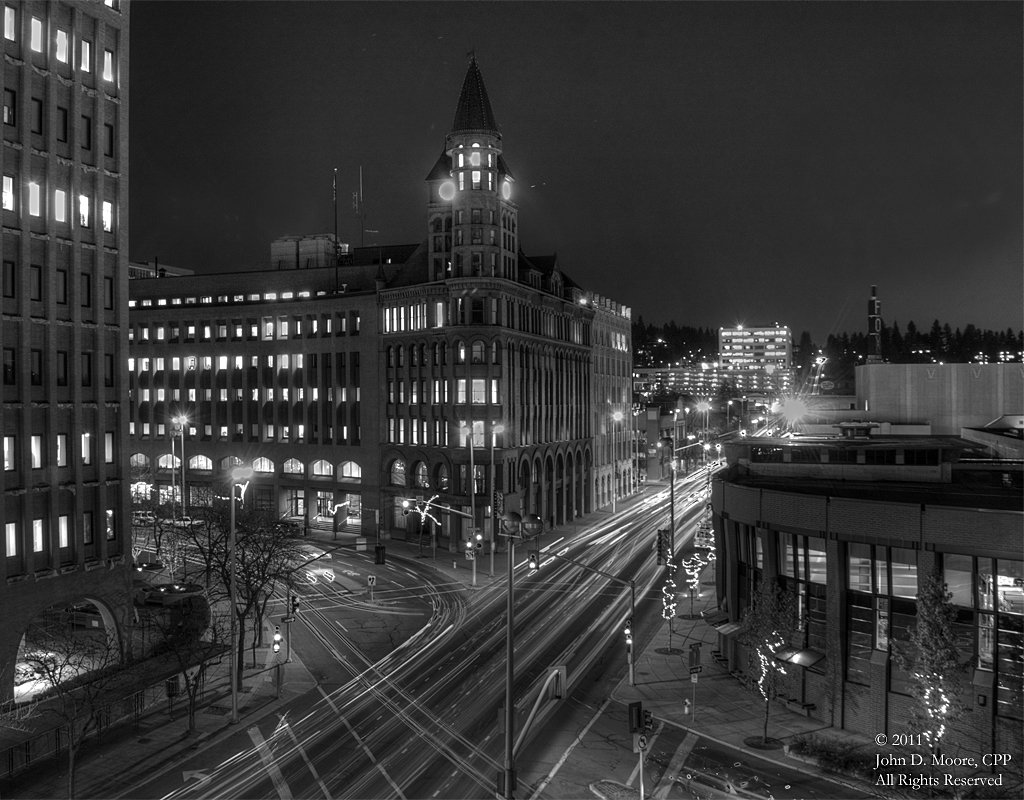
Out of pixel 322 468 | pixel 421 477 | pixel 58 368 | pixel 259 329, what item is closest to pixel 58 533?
pixel 58 368

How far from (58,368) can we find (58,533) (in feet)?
24.1

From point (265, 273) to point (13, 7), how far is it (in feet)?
186

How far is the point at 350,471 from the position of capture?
85812 mm

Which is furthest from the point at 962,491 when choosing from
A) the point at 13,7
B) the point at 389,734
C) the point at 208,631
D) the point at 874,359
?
the point at 874,359

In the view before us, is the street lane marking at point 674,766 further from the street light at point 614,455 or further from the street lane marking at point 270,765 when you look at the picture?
the street light at point 614,455

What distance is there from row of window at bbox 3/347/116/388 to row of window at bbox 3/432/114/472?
93.3 inches

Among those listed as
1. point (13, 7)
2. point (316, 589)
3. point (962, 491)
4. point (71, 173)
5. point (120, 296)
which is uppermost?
point (13, 7)

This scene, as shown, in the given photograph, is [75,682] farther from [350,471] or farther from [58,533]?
[350,471]

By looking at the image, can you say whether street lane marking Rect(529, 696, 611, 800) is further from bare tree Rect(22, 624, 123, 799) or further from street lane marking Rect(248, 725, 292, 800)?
bare tree Rect(22, 624, 123, 799)

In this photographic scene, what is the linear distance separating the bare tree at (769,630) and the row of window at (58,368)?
3121 centimetres

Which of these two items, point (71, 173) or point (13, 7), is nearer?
point (13, 7)

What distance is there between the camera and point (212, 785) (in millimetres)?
28250

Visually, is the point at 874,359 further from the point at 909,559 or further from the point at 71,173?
the point at 71,173

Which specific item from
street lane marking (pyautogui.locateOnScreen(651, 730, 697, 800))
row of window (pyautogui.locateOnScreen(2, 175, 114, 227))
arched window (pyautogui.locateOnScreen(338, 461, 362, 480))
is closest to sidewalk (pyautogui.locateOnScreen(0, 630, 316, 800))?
street lane marking (pyautogui.locateOnScreen(651, 730, 697, 800))
